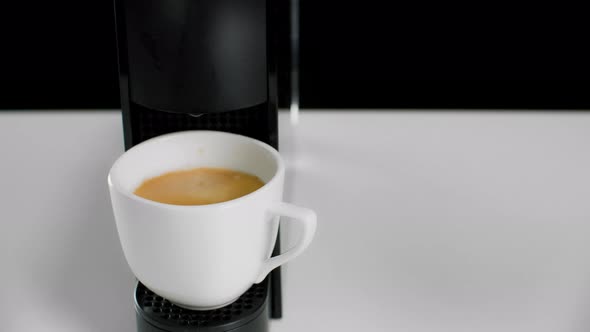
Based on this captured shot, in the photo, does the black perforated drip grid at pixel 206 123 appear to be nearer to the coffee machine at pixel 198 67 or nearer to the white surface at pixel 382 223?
the coffee machine at pixel 198 67

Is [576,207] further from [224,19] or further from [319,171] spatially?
[224,19]

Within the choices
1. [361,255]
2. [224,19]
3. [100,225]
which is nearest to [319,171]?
[361,255]

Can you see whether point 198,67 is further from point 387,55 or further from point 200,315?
point 387,55

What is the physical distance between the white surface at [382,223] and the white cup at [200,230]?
0.14 meters

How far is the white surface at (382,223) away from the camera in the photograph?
671 millimetres

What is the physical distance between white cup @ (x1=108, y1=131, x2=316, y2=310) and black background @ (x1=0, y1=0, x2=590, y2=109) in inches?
28.0

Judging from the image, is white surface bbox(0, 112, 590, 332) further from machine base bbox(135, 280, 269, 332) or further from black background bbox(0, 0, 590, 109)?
black background bbox(0, 0, 590, 109)

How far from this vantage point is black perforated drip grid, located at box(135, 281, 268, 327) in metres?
0.56

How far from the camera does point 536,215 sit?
78cm

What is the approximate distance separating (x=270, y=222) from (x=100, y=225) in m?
0.28

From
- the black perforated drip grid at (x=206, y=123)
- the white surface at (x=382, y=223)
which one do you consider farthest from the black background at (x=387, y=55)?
the black perforated drip grid at (x=206, y=123)

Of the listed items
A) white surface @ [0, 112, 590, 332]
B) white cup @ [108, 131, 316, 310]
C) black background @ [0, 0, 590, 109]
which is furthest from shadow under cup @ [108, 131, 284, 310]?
black background @ [0, 0, 590, 109]

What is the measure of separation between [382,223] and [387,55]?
61 centimetres

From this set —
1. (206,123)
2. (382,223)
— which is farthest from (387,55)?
(206,123)
